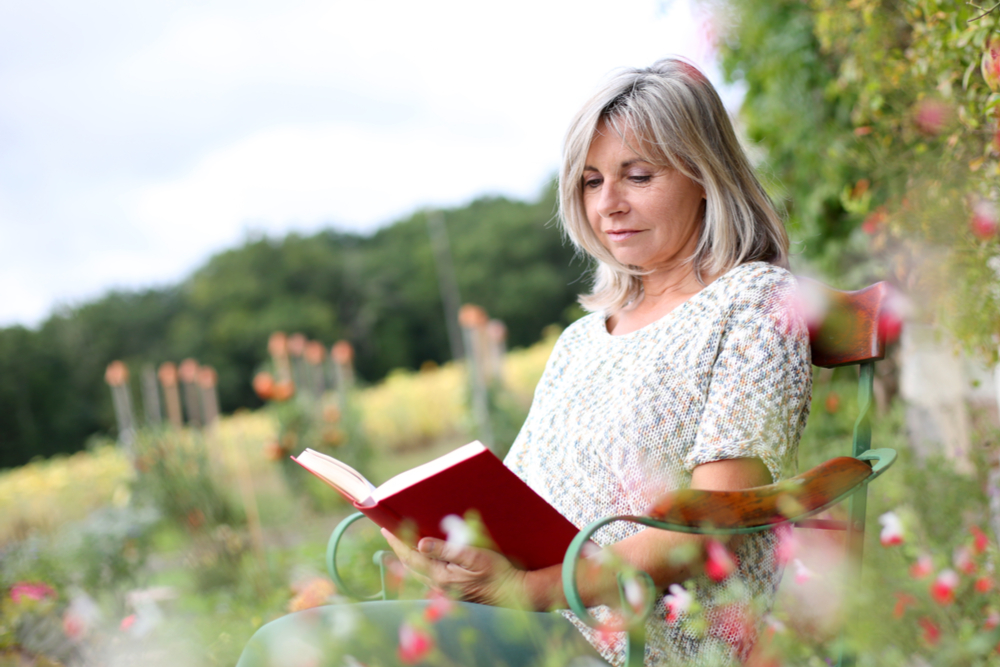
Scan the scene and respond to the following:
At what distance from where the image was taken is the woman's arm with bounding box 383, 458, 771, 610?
3.18ft

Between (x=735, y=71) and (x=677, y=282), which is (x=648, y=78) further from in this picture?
(x=735, y=71)

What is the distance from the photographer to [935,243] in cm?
172

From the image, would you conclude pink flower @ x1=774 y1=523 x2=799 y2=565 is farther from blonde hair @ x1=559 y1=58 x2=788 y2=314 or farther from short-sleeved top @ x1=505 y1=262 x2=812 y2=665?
blonde hair @ x1=559 y1=58 x2=788 y2=314

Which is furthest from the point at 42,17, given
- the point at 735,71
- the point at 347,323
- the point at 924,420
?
the point at 347,323

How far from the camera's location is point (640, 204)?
1.25 m

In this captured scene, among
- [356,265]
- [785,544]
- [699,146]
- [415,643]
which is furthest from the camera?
[356,265]

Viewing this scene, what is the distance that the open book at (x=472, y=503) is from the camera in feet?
2.80

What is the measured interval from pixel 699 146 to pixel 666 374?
39 cm

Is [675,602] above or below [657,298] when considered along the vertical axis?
below

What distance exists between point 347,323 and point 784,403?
2134 cm

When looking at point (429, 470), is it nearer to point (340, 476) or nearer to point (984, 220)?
point (340, 476)

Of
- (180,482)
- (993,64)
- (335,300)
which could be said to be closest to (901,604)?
(993,64)

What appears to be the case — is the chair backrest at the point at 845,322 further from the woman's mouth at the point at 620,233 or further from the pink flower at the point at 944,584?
the pink flower at the point at 944,584

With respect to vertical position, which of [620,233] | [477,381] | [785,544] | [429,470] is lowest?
[477,381]
